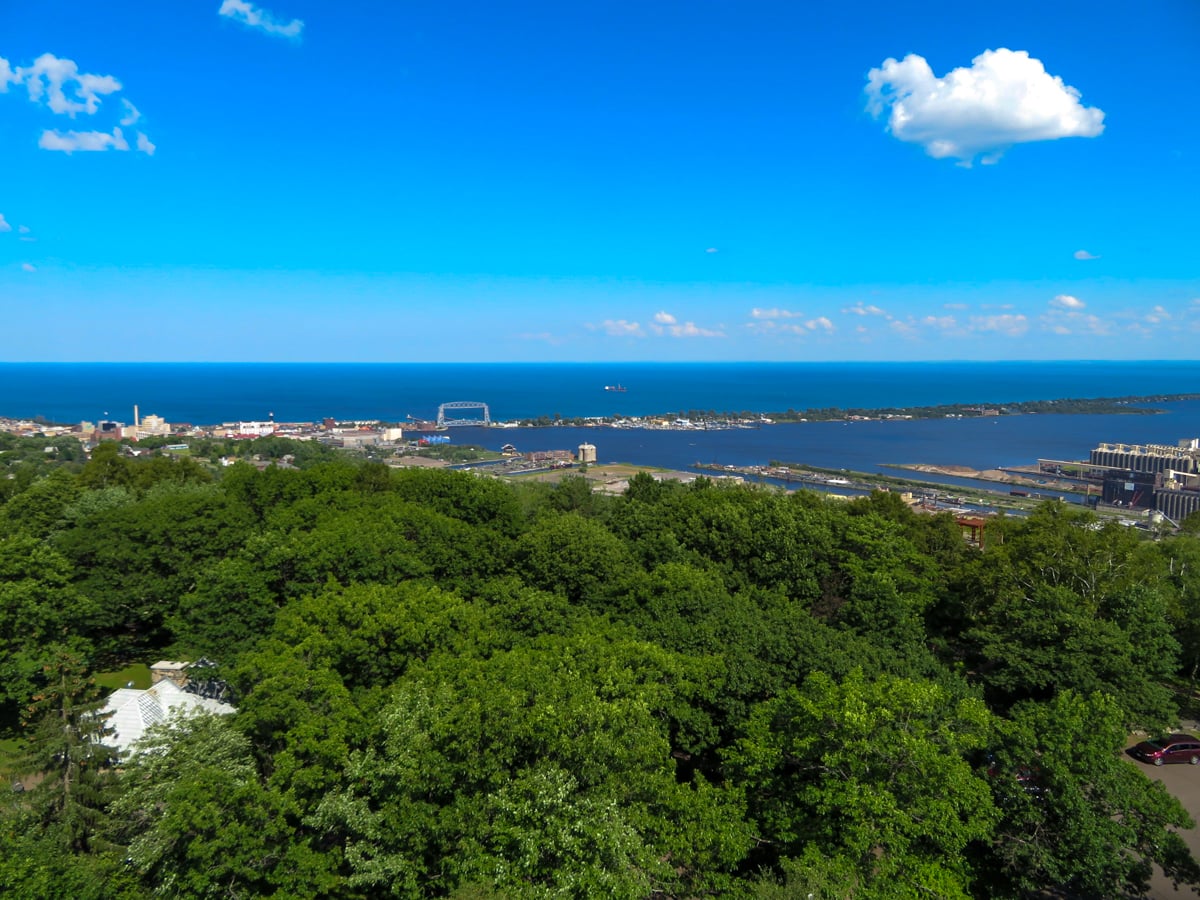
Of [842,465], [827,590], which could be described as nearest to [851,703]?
[827,590]

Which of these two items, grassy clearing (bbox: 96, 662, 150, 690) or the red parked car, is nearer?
the red parked car

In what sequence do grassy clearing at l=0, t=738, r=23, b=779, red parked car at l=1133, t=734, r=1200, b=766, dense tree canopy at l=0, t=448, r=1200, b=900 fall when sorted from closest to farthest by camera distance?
1. dense tree canopy at l=0, t=448, r=1200, b=900
2. grassy clearing at l=0, t=738, r=23, b=779
3. red parked car at l=1133, t=734, r=1200, b=766

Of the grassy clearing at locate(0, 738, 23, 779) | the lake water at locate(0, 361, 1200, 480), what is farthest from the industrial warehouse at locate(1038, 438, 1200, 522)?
the grassy clearing at locate(0, 738, 23, 779)

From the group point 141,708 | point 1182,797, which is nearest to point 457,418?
point 141,708

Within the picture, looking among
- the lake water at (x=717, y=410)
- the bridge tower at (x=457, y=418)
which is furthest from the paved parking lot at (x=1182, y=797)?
the bridge tower at (x=457, y=418)

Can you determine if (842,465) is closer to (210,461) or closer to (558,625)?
(210,461)

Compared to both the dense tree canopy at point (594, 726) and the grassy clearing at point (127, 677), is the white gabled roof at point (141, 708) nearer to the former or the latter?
the dense tree canopy at point (594, 726)

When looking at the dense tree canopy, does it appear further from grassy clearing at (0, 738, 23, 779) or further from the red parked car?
the red parked car
